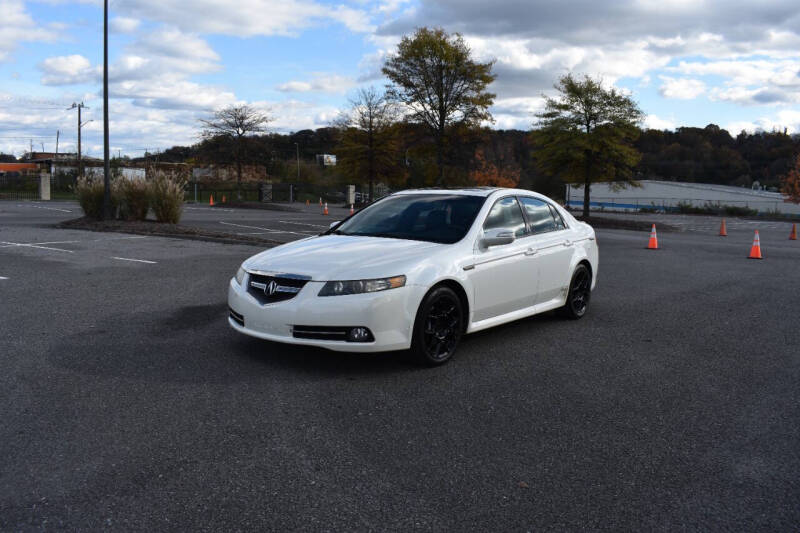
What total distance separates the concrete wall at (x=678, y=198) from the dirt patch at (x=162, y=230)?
51.8 meters

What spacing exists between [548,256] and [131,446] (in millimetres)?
4684

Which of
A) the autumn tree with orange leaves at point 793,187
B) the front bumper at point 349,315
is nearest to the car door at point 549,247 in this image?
the front bumper at point 349,315

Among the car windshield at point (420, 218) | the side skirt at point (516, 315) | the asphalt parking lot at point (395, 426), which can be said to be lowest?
the asphalt parking lot at point (395, 426)

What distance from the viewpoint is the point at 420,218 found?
6.93 meters

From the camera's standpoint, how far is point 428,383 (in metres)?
5.56

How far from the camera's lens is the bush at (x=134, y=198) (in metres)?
20.2

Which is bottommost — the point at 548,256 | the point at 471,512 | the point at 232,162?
the point at 471,512

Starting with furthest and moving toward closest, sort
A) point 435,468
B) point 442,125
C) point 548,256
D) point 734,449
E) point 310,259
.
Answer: point 442,125
point 548,256
point 310,259
point 734,449
point 435,468

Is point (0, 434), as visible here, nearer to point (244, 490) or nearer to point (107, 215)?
point (244, 490)

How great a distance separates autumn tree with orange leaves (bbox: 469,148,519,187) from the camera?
6912 cm

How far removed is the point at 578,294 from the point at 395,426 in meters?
4.27

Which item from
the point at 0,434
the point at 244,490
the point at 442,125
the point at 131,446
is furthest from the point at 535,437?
the point at 442,125

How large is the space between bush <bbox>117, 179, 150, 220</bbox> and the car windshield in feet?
47.3

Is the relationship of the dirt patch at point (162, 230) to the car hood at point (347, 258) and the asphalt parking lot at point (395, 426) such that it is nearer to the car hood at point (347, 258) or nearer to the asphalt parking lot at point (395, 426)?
the asphalt parking lot at point (395, 426)
